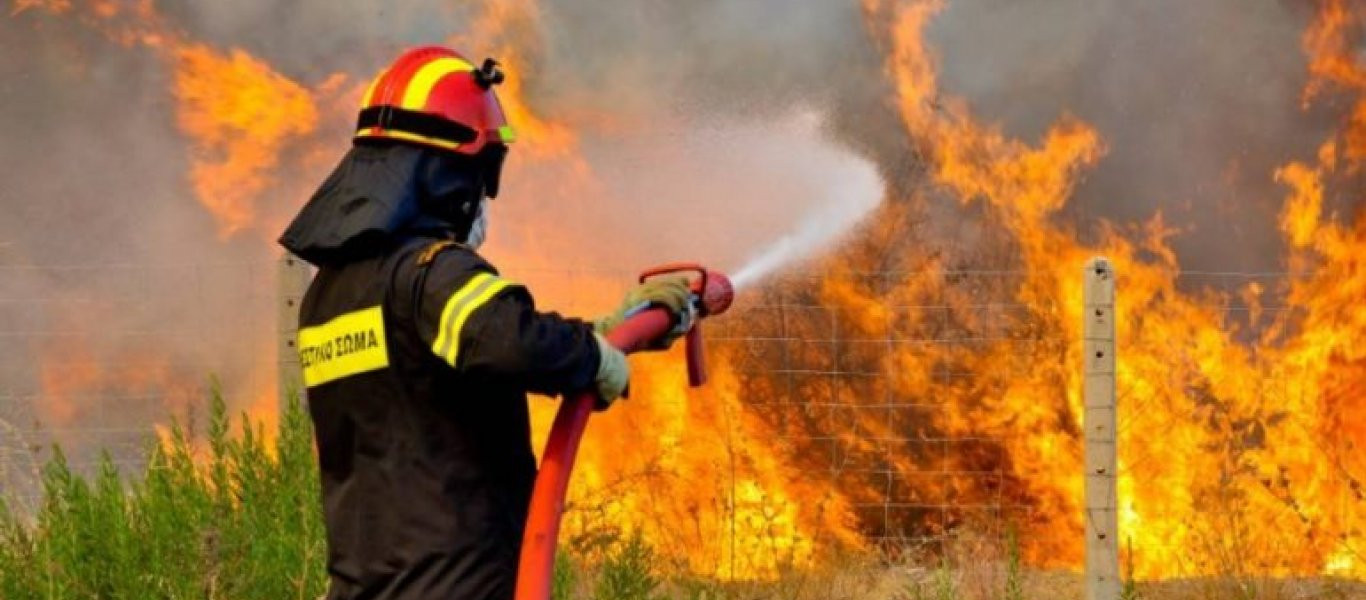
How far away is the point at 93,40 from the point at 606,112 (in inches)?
137

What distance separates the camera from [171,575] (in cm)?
472

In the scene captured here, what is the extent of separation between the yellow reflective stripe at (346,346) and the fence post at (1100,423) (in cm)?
391

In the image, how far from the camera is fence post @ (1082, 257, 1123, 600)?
6309 mm

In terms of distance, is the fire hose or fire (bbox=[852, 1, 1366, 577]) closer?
the fire hose

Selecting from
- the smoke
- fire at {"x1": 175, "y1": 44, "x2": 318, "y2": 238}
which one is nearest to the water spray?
the smoke

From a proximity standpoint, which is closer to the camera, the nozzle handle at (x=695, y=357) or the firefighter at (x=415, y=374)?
Answer: the firefighter at (x=415, y=374)

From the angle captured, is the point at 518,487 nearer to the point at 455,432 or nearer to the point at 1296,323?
the point at 455,432

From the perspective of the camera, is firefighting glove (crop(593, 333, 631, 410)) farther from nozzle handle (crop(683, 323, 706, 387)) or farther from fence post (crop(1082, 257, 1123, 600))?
fence post (crop(1082, 257, 1123, 600))

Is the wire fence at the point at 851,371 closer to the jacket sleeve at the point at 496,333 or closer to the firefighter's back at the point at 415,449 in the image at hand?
the firefighter's back at the point at 415,449

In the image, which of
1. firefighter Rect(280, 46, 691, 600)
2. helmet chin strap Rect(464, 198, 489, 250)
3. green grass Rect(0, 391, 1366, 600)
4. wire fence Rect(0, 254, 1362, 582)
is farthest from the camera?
wire fence Rect(0, 254, 1362, 582)

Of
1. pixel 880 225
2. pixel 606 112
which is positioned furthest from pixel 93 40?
pixel 880 225

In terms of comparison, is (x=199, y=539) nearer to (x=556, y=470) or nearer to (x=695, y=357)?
(x=695, y=357)

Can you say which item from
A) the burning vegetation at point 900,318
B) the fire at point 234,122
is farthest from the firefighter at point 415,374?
the fire at point 234,122

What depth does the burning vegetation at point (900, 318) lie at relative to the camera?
27.1ft
